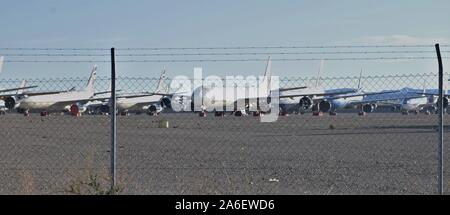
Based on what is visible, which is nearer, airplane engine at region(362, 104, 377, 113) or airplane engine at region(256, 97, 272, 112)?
airplane engine at region(256, 97, 272, 112)

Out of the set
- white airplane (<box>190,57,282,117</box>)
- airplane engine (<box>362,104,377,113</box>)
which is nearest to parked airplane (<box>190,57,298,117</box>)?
white airplane (<box>190,57,282,117</box>)

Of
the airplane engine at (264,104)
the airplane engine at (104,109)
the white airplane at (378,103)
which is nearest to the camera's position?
the airplane engine at (264,104)

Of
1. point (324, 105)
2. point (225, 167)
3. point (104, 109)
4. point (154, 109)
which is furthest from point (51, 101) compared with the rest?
point (225, 167)

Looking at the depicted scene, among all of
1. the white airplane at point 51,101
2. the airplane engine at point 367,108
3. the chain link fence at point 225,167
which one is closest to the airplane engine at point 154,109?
the white airplane at point 51,101

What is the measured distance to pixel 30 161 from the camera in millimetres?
16906

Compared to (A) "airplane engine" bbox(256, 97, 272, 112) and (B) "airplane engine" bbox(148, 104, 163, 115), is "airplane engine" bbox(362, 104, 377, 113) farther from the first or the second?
(A) "airplane engine" bbox(256, 97, 272, 112)

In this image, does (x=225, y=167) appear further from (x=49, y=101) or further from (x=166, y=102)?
(x=49, y=101)

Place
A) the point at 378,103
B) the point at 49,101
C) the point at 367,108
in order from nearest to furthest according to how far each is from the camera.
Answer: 1. the point at 49,101
2. the point at 367,108
3. the point at 378,103

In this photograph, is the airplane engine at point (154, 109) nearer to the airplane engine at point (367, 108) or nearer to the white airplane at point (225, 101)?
the white airplane at point (225, 101)
